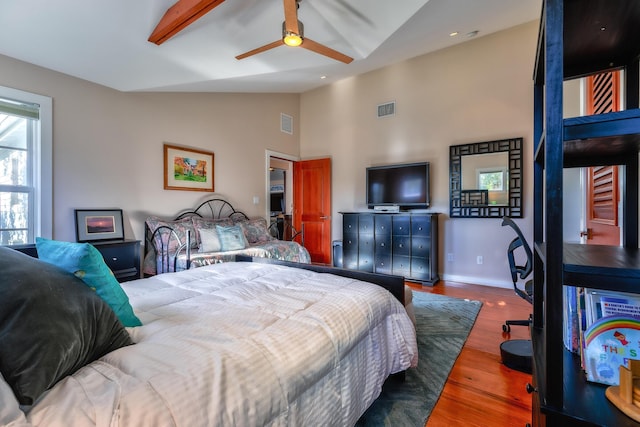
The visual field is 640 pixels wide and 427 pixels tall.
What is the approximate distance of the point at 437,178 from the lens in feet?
14.9

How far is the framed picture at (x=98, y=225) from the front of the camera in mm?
3090

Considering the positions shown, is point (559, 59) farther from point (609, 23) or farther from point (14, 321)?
point (14, 321)

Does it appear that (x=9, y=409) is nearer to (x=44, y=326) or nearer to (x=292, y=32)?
(x=44, y=326)

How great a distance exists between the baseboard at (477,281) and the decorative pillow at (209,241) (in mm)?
3342

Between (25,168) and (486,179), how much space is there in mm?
5356

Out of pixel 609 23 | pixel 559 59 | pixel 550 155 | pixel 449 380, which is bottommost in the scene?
pixel 449 380

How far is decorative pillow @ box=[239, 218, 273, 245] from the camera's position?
4.50 m

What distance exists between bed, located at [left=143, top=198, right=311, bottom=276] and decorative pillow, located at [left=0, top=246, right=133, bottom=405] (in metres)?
2.29

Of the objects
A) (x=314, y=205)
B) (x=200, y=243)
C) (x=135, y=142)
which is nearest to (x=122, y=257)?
(x=200, y=243)

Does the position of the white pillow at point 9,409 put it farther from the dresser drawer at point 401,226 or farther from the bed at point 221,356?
the dresser drawer at point 401,226

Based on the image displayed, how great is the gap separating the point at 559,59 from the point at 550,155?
0.20 m

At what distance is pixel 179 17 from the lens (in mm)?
2309

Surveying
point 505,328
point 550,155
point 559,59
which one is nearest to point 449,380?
point 505,328

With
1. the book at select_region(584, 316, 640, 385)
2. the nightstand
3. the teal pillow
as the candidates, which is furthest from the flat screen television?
the teal pillow
